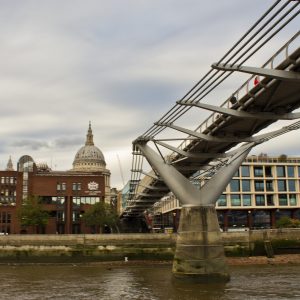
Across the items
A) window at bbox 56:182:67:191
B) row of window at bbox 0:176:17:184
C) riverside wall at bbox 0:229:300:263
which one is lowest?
riverside wall at bbox 0:229:300:263

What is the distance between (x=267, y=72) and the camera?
2064cm

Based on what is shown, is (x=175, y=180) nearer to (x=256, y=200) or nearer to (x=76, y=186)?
(x=256, y=200)

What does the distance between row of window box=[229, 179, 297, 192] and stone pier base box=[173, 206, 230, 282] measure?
60.0 metres

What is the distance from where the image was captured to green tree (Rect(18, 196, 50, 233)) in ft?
275

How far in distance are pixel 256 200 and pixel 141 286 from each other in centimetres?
6537

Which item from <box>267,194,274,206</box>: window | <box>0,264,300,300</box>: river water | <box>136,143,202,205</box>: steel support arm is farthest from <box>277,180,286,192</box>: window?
<box>136,143,202,205</box>: steel support arm

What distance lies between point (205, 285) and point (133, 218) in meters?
81.7

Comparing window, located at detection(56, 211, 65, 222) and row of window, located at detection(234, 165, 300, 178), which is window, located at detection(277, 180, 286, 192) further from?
window, located at detection(56, 211, 65, 222)

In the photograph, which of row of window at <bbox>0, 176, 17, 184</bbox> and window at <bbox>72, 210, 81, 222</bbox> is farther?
window at <bbox>72, 210, 81, 222</bbox>

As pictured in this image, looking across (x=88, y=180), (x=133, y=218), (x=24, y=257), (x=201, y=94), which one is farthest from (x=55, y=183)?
Answer: (x=201, y=94)

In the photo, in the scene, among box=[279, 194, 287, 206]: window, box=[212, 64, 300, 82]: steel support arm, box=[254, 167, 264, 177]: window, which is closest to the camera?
box=[212, 64, 300, 82]: steel support arm

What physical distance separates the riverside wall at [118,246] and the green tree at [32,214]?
2324cm

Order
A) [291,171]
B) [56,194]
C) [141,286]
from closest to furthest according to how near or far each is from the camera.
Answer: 1. [141,286]
2. [291,171]
3. [56,194]

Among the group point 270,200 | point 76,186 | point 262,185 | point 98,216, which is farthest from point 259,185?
point 76,186
